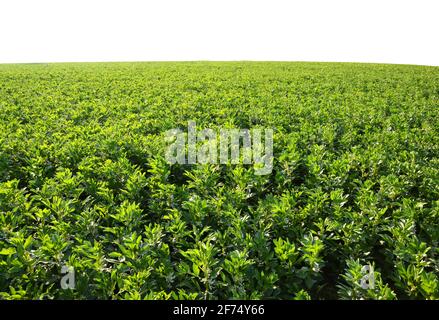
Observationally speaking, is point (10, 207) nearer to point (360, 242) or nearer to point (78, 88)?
point (360, 242)

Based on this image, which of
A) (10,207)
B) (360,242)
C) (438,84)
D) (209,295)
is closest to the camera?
(209,295)

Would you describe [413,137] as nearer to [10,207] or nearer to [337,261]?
[337,261]

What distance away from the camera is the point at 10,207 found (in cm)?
454

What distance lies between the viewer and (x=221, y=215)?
14.3 feet

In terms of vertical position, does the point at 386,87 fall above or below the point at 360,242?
above

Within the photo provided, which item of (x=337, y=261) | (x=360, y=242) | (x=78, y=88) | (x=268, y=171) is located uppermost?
(x=78, y=88)

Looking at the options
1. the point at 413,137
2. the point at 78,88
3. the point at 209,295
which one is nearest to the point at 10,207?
the point at 209,295

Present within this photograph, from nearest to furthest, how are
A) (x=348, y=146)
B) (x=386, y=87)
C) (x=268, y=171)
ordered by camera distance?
(x=268, y=171), (x=348, y=146), (x=386, y=87)

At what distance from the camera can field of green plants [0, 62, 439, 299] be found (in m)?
3.32

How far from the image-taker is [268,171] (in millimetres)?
5590

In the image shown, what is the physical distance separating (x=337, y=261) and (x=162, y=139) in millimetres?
4400

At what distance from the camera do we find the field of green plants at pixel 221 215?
332 cm
